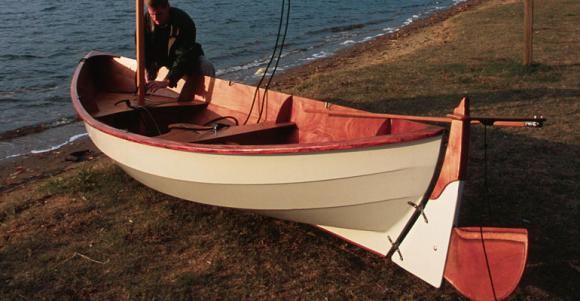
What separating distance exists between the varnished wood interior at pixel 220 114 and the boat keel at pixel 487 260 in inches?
32.8

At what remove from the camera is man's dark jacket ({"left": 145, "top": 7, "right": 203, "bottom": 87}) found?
7.05 m

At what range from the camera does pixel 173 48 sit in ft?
23.8

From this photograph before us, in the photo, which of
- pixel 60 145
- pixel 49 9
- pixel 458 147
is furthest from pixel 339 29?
pixel 458 147

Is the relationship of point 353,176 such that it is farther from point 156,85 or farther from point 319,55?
point 319,55

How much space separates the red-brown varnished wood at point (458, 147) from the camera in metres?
3.92

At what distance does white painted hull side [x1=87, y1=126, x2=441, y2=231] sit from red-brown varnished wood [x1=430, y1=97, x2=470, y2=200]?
0.35 feet

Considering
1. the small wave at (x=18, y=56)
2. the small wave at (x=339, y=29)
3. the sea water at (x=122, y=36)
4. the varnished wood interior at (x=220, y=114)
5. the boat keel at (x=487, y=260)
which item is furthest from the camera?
the small wave at (x=339, y=29)

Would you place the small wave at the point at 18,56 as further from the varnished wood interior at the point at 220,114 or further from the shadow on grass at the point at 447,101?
the shadow on grass at the point at 447,101

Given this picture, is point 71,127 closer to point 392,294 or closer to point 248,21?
point 392,294

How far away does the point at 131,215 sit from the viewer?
5.71 metres

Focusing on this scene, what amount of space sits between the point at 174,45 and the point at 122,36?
13368 millimetres

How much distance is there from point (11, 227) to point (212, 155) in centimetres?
241

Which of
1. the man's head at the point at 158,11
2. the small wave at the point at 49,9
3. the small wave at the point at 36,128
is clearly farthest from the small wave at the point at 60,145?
the small wave at the point at 49,9

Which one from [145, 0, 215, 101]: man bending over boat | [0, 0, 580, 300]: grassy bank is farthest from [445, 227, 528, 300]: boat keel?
[145, 0, 215, 101]: man bending over boat
